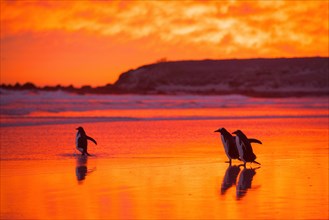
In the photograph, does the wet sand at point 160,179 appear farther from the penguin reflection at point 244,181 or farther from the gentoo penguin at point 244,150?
the gentoo penguin at point 244,150

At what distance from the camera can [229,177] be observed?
457 inches

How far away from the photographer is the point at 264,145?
16641 mm

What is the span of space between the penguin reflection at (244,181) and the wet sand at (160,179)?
0.04ft

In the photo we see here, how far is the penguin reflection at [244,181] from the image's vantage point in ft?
32.6

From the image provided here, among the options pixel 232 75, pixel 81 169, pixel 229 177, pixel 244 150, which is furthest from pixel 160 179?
pixel 232 75

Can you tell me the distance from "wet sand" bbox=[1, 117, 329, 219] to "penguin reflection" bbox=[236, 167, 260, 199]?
0.01m

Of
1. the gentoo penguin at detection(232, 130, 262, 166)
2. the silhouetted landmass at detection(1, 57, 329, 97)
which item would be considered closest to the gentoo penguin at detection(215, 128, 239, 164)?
the gentoo penguin at detection(232, 130, 262, 166)

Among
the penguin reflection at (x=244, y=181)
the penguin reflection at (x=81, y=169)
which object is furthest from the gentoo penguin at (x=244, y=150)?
the penguin reflection at (x=81, y=169)

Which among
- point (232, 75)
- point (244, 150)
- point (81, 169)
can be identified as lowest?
point (81, 169)

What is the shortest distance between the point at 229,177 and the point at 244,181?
532 mm

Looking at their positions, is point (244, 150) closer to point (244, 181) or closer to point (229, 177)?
point (229, 177)

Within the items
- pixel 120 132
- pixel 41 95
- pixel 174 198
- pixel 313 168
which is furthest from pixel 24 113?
pixel 174 198

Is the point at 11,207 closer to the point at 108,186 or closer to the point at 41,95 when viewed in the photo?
the point at 108,186

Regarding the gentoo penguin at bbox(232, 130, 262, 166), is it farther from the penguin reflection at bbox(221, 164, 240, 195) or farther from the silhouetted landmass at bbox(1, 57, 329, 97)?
the silhouetted landmass at bbox(1, 57, 329, 97)
